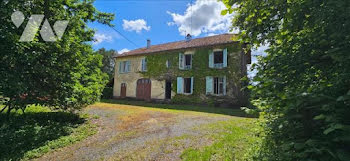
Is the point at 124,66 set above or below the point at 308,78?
above

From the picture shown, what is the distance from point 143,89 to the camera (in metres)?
16.1

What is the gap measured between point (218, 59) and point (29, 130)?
1257 cm

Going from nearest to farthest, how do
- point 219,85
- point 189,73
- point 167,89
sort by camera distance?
point 219,85 → point 189,73 → point 167,89

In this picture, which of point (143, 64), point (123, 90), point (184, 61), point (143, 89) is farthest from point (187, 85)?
point (123, 90)

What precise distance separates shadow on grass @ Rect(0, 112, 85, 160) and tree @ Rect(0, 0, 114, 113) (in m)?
0.76

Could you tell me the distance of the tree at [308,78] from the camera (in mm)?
1360

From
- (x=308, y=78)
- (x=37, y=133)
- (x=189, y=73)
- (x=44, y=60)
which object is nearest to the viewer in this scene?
(x=308, y=78)

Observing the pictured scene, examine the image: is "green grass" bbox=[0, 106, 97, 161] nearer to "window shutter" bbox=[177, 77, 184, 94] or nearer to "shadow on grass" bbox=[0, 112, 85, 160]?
"shadow on grass" bbox=[0, 112, 85, 160]

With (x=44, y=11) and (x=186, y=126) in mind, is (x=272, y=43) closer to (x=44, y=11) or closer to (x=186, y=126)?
(x=186, y=126)

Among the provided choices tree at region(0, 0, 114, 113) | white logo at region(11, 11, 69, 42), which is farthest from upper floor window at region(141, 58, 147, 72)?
white logo at region(11, 11, 69, 42)

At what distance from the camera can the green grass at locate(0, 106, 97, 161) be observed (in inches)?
158

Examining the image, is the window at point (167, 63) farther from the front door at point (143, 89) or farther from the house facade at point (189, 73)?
the front door at point (143, 89)

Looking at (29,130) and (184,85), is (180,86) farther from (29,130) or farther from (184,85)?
(29,130)

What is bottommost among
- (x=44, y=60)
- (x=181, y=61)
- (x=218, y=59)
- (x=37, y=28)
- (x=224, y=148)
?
(x=224, y=148)
